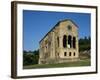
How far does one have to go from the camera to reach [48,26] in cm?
218

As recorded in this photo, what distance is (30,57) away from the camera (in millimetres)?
2109

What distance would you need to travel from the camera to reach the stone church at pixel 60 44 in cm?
217

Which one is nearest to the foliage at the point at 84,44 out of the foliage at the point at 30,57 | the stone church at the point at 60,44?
the stone church at the point at 60,44

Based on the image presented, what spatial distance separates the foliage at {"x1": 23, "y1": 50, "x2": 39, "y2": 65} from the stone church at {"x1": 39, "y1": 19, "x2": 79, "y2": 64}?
0.04 metres

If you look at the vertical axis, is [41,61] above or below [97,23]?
below

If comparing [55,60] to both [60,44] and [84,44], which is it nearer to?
[60,44]

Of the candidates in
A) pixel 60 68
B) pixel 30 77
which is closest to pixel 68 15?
pixel 60 68

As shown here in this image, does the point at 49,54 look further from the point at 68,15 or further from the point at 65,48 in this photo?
the point at 68,15

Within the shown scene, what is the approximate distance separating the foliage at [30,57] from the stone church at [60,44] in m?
0.04

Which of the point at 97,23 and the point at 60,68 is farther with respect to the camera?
the point at 97,23

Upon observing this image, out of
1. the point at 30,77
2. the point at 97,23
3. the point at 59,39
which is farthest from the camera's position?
the point at 97,23

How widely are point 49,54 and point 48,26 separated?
0.24 metres

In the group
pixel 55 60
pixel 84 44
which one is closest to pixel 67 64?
pixel 55 60

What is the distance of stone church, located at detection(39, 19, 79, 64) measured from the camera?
7.11 feet
